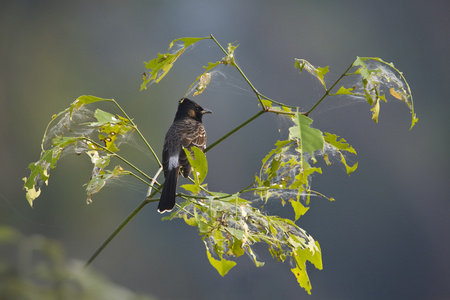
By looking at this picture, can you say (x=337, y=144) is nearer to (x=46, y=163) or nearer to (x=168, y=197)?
(x=168, y=197)

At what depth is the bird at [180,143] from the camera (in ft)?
4.85

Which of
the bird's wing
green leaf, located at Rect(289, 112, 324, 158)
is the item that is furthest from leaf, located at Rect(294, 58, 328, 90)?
the bird's wing

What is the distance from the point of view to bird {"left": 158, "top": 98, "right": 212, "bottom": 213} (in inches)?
58.2

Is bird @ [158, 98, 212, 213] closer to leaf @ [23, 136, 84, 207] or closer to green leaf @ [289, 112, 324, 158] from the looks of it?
leaf @ [23, 136, 84, 207]

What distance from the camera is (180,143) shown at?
1.78 metres

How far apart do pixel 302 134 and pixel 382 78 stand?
0.25 metres

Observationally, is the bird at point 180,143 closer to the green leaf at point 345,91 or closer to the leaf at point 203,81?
the leaf at point 203,81

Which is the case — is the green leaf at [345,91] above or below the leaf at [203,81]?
above

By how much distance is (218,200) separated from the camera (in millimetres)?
1061

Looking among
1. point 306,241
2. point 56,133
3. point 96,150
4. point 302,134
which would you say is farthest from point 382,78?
point 56,133

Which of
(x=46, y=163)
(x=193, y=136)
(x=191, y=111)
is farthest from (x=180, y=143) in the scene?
(x=46, y=163)

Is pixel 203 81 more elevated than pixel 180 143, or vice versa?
pixel 203 81

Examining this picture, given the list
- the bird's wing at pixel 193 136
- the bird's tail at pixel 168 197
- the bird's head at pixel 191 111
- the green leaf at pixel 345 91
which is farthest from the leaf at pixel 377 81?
the bird's head at pixel 191 111

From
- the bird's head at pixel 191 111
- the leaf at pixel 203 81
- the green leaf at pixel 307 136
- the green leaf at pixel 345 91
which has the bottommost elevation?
the bird's head at pixel 191 111
